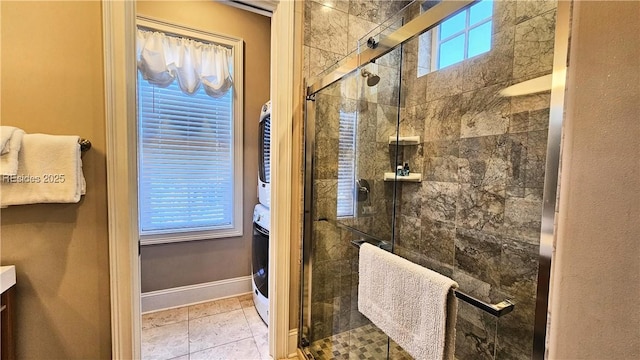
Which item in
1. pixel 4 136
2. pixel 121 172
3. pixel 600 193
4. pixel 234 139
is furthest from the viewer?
pixel 234 139

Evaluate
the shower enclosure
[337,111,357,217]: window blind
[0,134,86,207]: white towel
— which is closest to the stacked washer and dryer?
the shower enclosure

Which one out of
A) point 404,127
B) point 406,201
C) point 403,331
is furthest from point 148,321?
point 404,127

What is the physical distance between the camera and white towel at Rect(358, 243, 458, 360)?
2.97ft

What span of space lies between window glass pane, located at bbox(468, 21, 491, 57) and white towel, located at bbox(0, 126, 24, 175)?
94.2 inches

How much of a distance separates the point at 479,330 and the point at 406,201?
3.11 feet

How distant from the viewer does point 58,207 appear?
1.21 meters

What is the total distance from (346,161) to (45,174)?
59.6 inches

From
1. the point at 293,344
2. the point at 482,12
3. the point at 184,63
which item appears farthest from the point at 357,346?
the point at 184,63

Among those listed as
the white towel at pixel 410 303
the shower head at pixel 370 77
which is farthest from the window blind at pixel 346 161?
the white towel at pixel 410 303

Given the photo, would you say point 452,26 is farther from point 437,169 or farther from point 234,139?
point 234,139

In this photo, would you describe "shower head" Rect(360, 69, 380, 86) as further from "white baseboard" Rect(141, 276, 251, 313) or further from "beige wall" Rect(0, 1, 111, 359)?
"white baseboard" Rect(141, 276, 251, 313)

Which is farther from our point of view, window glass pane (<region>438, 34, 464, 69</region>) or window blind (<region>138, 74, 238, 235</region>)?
window blind (<region>138, 74, 238, 235</region>)

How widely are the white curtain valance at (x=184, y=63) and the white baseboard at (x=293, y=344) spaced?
2.09m

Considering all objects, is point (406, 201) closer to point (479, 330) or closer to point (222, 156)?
point (479, 330)
